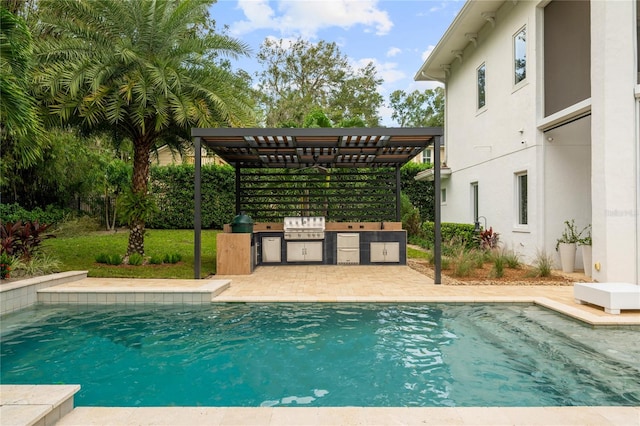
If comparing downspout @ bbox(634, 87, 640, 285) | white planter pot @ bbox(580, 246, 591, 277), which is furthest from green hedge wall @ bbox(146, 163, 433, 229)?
downspout @ bbox(634, 87, 640, 285)

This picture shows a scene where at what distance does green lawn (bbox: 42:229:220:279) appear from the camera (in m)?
9.12

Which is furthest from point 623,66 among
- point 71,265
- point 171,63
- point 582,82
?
point 71,265

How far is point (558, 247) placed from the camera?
9648 mm

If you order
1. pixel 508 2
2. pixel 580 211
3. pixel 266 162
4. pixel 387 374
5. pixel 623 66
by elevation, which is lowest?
pixel 387 374

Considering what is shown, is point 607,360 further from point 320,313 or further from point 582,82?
point 582,82

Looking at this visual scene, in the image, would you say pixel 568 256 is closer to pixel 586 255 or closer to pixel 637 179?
pixel 586 255

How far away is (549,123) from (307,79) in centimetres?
1944

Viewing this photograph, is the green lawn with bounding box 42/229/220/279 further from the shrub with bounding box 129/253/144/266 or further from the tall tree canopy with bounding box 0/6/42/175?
the tall tree canopy with bounding box 0/6/42/175

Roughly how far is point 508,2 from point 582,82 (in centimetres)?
343

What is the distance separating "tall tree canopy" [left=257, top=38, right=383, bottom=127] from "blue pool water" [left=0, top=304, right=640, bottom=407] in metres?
20.4

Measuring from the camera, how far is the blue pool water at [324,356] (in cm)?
348

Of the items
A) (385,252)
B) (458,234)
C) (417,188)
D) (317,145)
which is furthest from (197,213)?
(417,188)

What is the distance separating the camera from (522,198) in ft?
35.6

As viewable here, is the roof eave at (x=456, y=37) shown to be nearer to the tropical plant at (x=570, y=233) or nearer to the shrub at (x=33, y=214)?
the tropical plant at (x=570, y=233)
